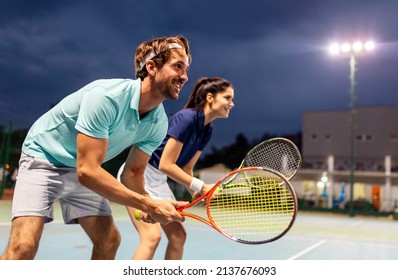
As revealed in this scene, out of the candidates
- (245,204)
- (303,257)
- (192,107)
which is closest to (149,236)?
(245,204)

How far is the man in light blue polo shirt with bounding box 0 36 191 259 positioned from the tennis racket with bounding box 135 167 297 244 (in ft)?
1.35

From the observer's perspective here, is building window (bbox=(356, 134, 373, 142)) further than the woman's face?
Yes

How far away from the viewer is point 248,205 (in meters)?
2.55

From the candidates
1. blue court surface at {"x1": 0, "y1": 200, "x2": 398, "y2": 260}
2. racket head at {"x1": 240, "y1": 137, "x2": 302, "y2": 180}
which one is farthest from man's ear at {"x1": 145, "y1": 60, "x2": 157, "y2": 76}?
blue court surface at {"x1": 0, "y1": 200, "x2": 398, "y2": 260}

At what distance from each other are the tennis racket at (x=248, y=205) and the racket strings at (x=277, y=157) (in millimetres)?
177

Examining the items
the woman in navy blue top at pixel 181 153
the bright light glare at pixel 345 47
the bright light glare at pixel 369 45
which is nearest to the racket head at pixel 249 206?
the woman in navy blue top at pixel 181 153

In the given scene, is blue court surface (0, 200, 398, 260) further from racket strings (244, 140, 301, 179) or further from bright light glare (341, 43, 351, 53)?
bright light glare (341, 43, 351, 53)

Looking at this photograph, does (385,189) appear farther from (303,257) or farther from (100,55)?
(100,55)

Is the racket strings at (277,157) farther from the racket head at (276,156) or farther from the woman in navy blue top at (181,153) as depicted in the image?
the woman in navy blue top at (181,153)

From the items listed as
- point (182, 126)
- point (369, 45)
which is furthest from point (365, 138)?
point (182, 126)

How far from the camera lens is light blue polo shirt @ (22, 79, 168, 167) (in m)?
1.70

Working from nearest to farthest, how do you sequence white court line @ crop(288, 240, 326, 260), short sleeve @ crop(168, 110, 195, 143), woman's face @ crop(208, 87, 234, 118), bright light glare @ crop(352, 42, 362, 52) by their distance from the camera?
short sleeve @ crop(168, 110, 195, 143) < woman's face @ crop(208, 87, 234, 118) < white court line @ crop(288, 240, 326, 260) < bright light glare @ crop(352, 42, 362, 52)

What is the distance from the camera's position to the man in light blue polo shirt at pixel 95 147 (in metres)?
1.70
